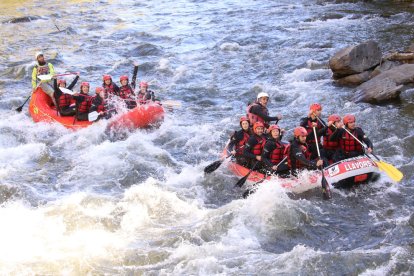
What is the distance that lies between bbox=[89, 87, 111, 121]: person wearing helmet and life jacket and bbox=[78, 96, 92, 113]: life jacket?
93 mm

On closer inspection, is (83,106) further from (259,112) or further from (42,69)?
(259,112)

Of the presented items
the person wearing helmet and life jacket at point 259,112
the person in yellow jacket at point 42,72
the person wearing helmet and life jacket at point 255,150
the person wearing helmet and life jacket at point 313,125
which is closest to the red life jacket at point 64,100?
the person in yellow jacket at point 42,72

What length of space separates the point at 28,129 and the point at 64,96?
130 cm

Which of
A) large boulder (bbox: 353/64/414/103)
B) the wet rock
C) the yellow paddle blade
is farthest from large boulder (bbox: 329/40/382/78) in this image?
the yellow paddle blade

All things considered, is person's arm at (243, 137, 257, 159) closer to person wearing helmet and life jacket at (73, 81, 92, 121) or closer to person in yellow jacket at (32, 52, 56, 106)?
person wearing helmet and life jacket at (73, 81, 92, 121)

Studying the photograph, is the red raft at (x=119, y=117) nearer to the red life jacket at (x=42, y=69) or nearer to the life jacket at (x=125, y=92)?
the life jacket at (x=125, y=92)

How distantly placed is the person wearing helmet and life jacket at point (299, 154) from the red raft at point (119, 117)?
179 inches

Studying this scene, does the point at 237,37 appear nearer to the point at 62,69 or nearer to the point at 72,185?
the point at 62,69

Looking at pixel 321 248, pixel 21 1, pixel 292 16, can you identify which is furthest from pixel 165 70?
pixel 21 1

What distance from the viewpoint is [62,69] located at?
1966 centimetres

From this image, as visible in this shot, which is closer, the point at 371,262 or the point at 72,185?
the point at 371,262

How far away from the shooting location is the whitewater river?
26.5 feet

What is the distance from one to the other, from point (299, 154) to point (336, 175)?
724 millimetres

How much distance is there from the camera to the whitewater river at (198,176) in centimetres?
808
